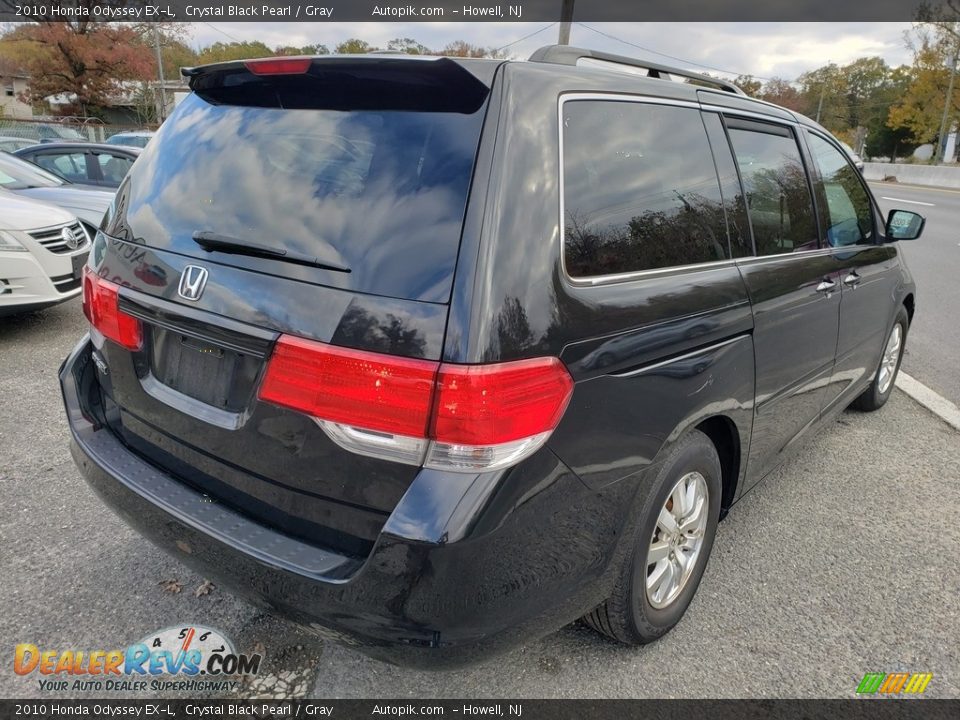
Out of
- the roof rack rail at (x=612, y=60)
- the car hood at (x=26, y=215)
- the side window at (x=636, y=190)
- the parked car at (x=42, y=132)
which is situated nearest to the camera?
the side window at (x=636, y=190)

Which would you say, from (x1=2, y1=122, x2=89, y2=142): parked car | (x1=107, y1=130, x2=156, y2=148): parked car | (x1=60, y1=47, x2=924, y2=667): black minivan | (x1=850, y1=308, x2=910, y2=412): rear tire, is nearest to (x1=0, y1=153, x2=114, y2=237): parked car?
(x1=60, y1=47, x2=924, y2=667): black minivan

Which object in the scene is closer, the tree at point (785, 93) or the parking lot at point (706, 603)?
the parking lot at point (706, 603)

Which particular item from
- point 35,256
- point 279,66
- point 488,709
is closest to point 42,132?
point 35,256

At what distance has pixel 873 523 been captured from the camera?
3225 mm

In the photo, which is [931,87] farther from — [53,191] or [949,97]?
[53,191]

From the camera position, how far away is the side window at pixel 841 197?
10.7 ft

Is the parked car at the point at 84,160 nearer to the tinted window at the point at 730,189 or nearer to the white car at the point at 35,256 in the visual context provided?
the white car at the point at 35,256

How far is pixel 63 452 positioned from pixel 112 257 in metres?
1.87

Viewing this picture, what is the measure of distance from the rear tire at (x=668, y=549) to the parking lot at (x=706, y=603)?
0.16 metres

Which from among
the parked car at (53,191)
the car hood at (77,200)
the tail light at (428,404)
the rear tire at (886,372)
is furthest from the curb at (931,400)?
the car hood at (77,200)

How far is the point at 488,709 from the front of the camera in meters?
2.12

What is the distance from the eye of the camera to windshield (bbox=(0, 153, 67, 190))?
7.24m

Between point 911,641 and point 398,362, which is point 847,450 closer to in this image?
point 911,641

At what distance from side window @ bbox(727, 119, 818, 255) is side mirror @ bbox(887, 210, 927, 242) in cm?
119
